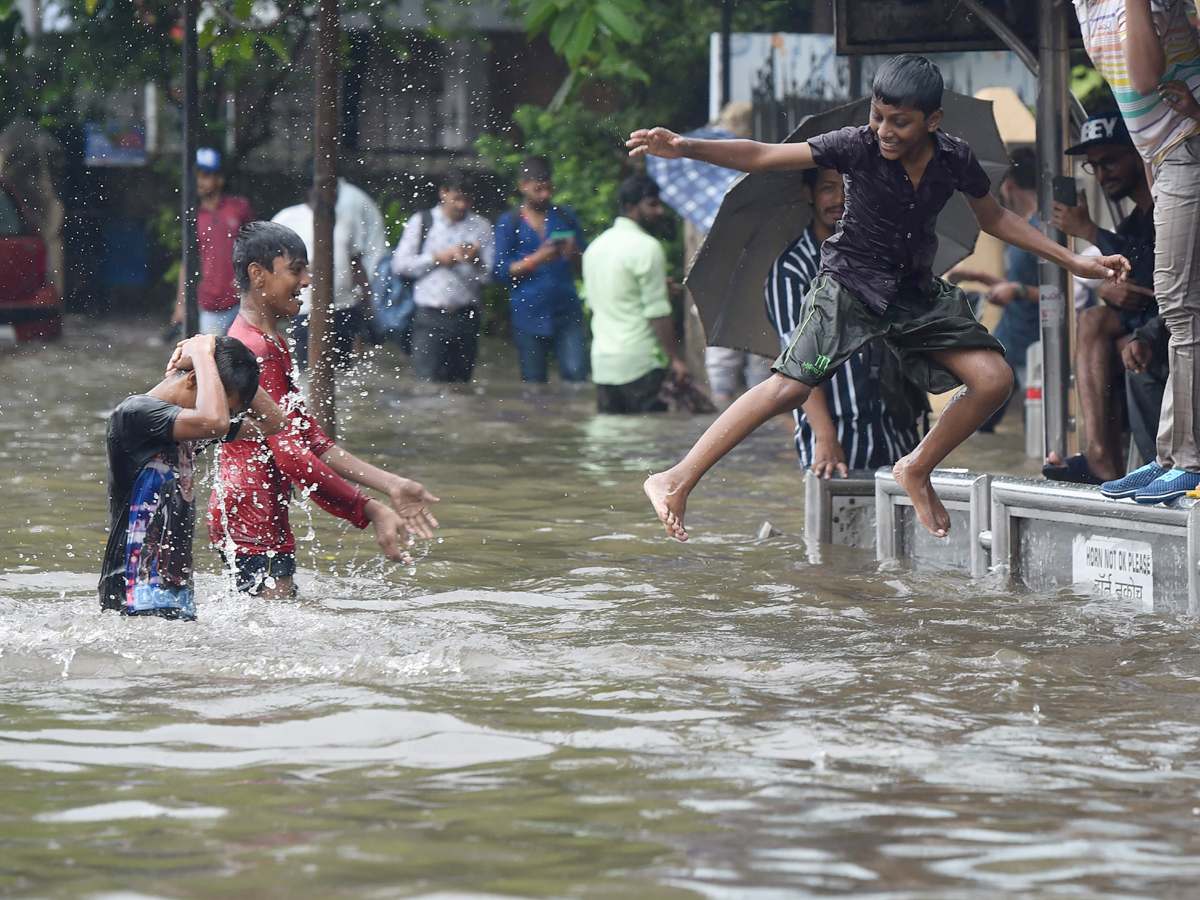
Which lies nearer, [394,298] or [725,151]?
[725,151]

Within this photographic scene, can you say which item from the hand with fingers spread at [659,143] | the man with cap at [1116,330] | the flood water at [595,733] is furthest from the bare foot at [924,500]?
the hand with fingers spread at [659,143]

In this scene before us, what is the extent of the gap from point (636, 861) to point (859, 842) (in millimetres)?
455

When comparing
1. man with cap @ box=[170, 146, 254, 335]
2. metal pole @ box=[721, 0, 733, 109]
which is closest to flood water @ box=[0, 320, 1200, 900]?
man with cap @ box=[170, 146, 254, 335]

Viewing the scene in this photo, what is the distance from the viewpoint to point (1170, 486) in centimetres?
599

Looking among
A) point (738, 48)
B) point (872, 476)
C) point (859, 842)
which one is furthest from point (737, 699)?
point (738, 48)

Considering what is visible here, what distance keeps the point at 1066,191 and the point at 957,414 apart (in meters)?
1.89

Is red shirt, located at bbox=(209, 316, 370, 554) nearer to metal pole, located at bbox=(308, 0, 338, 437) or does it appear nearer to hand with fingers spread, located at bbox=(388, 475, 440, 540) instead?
hand with fingers spread, located at bbox=(388, 475, 440, 540)

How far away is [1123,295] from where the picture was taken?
23.9 feet

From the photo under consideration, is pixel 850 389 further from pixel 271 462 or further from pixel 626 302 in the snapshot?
pixel 626 302

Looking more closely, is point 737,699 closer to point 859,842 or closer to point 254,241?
point 859,842

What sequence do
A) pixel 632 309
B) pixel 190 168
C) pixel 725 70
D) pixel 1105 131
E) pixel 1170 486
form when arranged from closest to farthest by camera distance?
pixel 1170 486, pixel 1105 131, pixel 190 168, pixel 632 309, pixel 725 70

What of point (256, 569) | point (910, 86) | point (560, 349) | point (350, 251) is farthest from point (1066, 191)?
point (560, 349)

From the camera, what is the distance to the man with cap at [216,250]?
13.0m

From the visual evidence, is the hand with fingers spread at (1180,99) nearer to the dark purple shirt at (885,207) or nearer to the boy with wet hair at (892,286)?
the boy with wet hair at (892,286)
